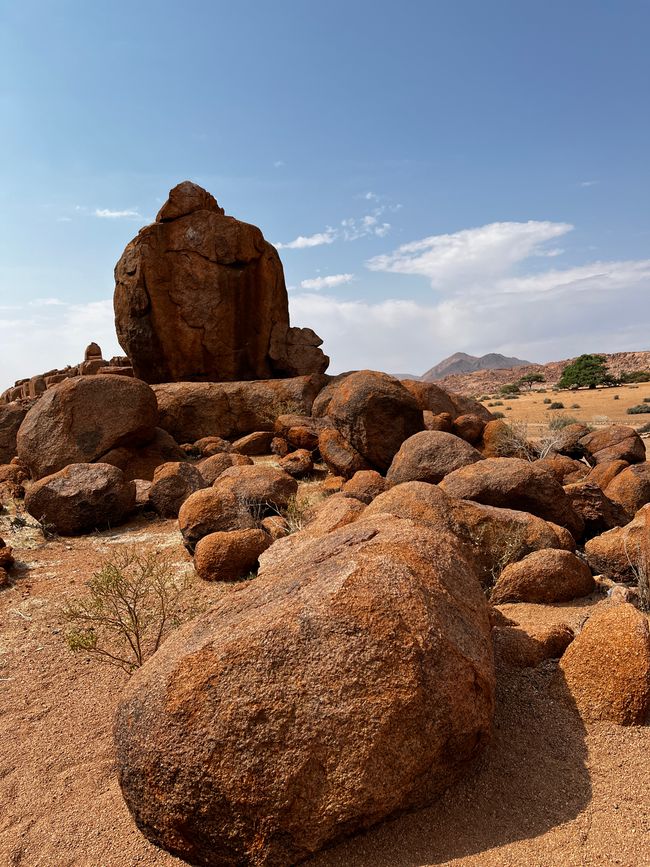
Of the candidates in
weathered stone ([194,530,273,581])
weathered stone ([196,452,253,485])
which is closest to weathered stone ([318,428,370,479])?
weathered stone ([196,452,253,485])

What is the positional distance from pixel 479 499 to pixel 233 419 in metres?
9.64

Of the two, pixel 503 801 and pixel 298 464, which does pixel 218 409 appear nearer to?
pixel 298 464

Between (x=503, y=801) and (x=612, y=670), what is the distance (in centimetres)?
99

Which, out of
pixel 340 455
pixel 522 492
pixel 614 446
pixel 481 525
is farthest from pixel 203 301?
pixel 481 525

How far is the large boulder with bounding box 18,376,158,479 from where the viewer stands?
37.7 ft

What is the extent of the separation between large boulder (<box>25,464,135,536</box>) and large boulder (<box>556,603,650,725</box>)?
23.8ft

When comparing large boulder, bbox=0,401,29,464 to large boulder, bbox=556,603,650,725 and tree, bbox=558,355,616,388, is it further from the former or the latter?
tree, bbox=558,355,616,388

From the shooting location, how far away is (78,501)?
885 cm

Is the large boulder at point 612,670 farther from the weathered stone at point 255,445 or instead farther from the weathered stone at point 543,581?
the weathered stone at point 255,445

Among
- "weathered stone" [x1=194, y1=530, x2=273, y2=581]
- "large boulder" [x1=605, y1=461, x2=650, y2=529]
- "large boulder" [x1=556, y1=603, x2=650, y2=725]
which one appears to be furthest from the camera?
"large boulder" [x1=605, y1=461, x2=650, y2=529]

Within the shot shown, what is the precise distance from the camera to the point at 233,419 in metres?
15.1

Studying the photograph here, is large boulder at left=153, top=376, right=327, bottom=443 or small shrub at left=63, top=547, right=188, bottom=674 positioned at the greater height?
large boulder at left=153, top=376, right=327, bottom=443

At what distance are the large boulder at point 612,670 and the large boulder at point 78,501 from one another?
7.25 m

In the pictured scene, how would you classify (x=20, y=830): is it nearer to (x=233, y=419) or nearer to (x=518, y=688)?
(x=518, y=688)
